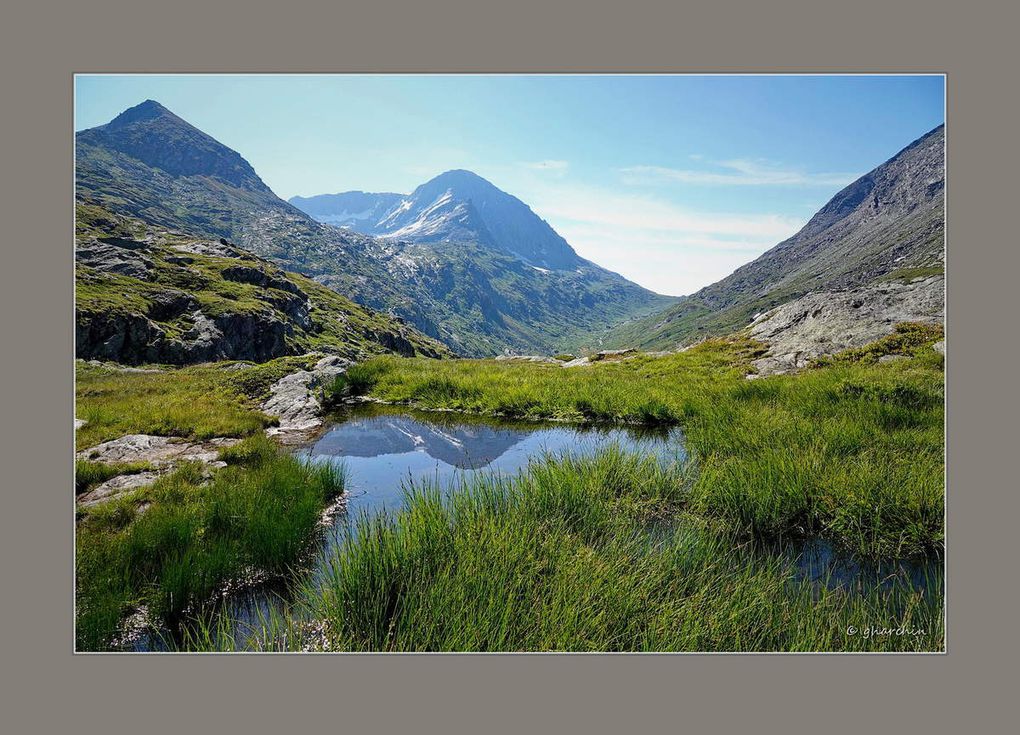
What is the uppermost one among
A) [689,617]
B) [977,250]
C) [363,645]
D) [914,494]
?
[977,250]

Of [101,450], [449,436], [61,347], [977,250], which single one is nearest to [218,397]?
[101,450]

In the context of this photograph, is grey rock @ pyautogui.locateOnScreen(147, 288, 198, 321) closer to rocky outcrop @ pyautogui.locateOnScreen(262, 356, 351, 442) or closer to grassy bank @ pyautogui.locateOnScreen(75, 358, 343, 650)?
rocky outcrop @ pyautogui.locateOnScreen(262, 356, 351, 442)

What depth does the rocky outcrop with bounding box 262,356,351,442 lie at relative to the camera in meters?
13.7

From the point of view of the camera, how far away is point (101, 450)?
898 centimetres

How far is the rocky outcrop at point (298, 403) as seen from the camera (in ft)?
45.0

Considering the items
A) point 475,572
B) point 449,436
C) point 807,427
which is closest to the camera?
point 475,572

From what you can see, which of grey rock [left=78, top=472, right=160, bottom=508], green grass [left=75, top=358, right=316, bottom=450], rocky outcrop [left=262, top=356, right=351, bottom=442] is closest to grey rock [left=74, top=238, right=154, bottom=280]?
green grass [left=75, top=358, right=316, bottom=450]

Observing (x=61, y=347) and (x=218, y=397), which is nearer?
(x=61, y=347)

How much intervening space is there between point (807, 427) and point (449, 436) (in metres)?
9.28

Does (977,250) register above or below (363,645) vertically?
above

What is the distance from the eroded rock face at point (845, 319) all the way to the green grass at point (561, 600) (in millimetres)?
16595

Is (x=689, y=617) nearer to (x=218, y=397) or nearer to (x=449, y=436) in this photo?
(x=449, y=436)

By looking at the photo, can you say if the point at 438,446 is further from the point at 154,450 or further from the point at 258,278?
the point at 258,278

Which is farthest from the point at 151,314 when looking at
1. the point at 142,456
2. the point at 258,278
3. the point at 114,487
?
the point at 258,278
